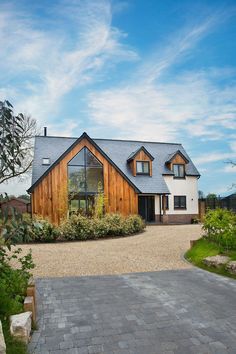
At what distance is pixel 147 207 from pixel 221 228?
15.5m

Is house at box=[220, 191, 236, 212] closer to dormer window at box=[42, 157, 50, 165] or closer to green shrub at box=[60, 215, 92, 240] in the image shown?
green shrub at box=[60, 215, 92, 240]

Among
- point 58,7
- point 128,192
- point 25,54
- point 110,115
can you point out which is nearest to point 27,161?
point 128,192

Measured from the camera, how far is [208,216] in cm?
1140

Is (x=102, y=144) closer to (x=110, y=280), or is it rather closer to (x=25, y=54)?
(x=25, y=54)

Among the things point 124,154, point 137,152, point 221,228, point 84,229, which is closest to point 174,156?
point 137,152

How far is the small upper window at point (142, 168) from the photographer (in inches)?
1001

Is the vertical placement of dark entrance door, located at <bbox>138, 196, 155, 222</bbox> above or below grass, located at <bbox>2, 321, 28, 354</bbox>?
above

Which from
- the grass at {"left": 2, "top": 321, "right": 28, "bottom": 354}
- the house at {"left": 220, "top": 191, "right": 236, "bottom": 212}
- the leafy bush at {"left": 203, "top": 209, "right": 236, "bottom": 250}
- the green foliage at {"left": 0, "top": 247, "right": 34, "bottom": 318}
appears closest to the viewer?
the grass at {"left": 2, "top": 321, "right": 28, "bottom": 354}

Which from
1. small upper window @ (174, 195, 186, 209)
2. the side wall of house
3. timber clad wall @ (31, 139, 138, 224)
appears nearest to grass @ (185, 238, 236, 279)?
timber clad wall @ (31, 139, 138, 224)

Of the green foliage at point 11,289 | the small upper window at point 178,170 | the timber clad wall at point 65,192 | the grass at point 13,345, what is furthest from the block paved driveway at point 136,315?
the small upper window at point 178,170

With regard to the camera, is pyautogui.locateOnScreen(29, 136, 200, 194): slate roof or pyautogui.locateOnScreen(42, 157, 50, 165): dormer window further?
pyautogui.locateOnScreen(29, 136, 200, 194): slate roof

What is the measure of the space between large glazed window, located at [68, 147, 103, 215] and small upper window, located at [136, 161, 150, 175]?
5.58 metres

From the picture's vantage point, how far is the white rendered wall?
26.7 m

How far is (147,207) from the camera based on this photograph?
2566 centimetres
